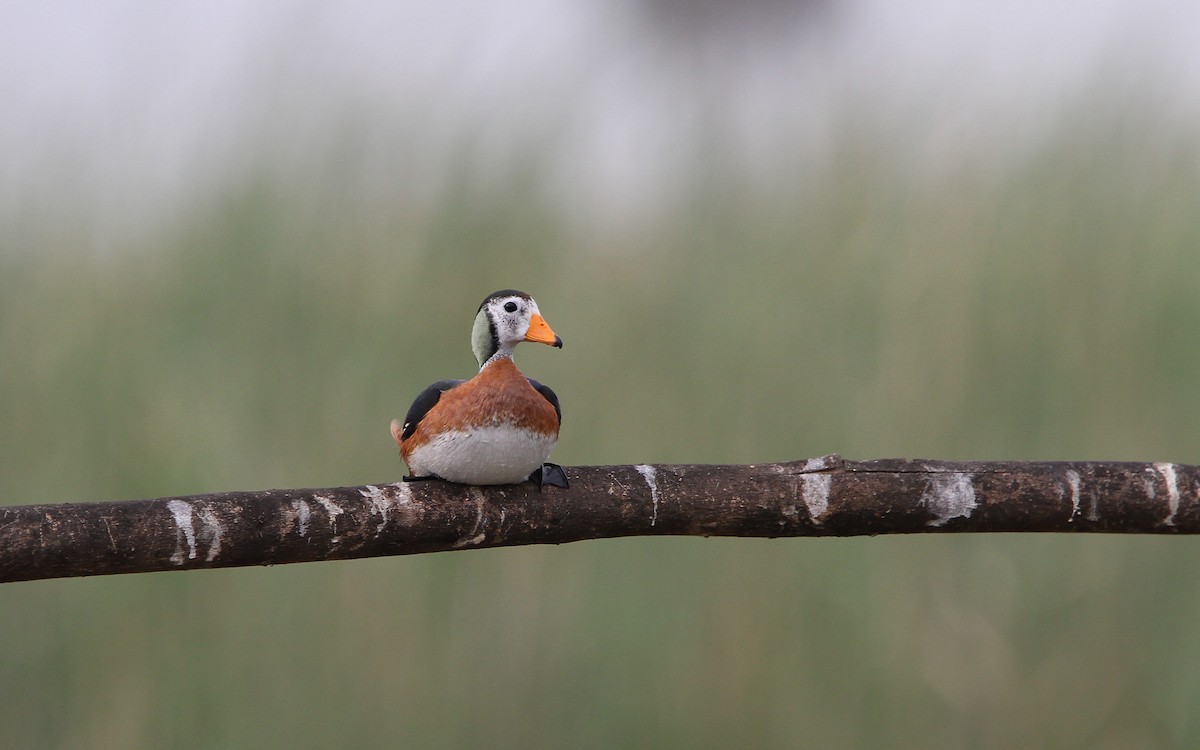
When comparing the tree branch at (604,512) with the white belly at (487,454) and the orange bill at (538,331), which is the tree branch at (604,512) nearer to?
the white belly at (487,454)

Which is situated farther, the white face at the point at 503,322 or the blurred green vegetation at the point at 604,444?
the blurred green vegetation at the point at 604,444

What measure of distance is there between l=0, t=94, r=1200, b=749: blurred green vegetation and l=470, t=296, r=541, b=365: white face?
572 millimetres

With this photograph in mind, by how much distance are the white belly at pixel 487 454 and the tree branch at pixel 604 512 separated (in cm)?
2

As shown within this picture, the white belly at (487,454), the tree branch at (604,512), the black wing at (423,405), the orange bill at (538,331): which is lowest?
the tree branch at (604,512)

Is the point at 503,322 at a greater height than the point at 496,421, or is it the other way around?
the point at 503,322

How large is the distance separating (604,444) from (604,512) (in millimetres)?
649

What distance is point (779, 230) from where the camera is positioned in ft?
6.70

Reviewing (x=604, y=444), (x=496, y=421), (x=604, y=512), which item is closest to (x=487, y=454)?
(x=496, y=421)

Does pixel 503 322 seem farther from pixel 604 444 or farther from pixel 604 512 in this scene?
pixel 604 444

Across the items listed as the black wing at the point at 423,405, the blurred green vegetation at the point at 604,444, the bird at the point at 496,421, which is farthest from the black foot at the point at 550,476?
the blurred green vegetation at the point at 604,444

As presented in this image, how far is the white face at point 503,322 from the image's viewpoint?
1168 mm

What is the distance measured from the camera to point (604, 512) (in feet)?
3.83

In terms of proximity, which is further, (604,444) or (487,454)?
(604,444)

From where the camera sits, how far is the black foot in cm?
117
